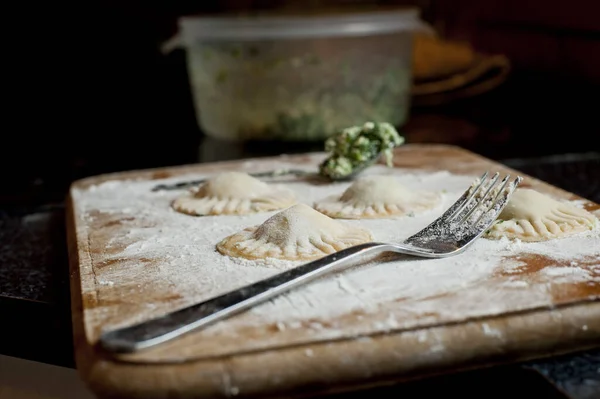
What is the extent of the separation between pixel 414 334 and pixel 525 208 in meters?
0.45

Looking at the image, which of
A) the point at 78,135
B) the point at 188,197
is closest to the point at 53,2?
the point at 78,135

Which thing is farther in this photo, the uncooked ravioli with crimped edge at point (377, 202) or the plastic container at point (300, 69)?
the plastic container at point (300, 69)

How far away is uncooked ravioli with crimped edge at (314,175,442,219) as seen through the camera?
1354 millimetres

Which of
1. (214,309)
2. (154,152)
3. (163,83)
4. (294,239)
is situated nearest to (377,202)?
(294,239)

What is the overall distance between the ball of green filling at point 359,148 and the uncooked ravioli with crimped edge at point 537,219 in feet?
1.31

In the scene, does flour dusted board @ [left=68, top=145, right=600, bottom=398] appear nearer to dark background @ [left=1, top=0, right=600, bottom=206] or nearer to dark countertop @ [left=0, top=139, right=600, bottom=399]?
dark countertop @ [left=0, top=139, right=600, bottom=399]

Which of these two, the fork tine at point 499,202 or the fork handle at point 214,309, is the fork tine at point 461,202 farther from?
the fork handle at point 214,309

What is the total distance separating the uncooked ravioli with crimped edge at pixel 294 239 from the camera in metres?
1.12

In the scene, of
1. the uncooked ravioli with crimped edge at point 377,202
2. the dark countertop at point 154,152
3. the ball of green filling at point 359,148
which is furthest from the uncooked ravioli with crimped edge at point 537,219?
the ball of green filling at point 359,148

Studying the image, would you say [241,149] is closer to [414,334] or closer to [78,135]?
[78,135]

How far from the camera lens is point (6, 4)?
2.84m

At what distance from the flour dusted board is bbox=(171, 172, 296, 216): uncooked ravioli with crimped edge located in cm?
15

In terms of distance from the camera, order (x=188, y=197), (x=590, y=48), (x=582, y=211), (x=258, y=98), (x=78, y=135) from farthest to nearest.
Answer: (x=78, y=135) → (x=590, y=48) → (x=258, y=98) → (x=188, y=197) → (x=582, y=211)

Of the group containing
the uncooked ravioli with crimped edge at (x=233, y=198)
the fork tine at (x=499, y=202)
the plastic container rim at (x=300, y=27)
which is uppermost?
the plastic container rim at (x=300, y=27)
